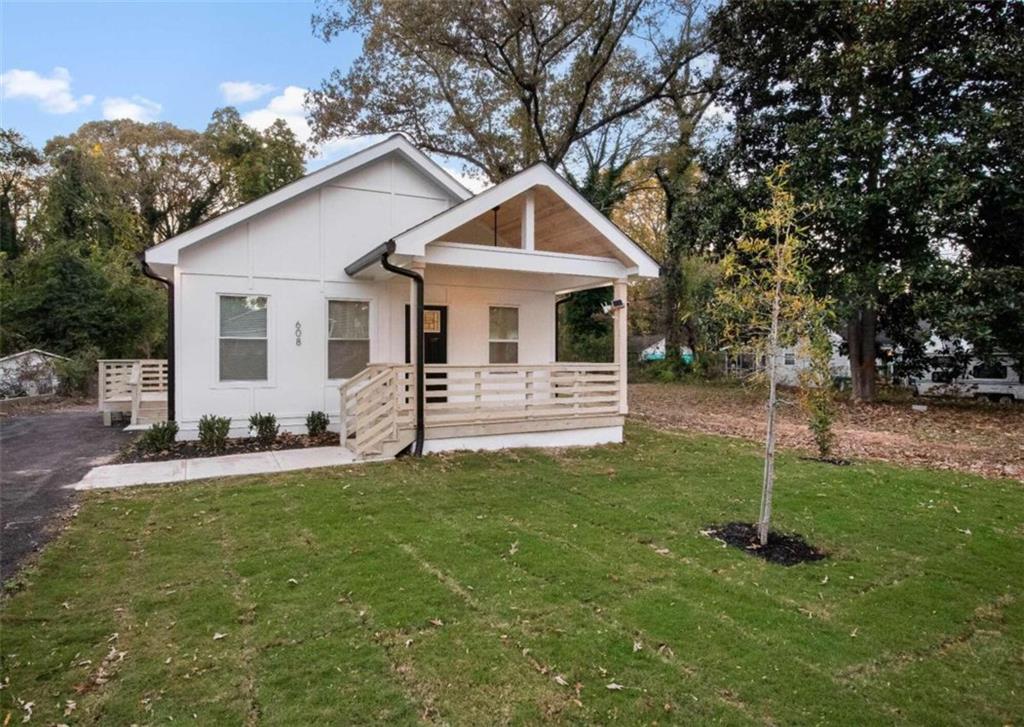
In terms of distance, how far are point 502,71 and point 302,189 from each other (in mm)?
12182

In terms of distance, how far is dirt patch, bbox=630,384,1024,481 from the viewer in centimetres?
916

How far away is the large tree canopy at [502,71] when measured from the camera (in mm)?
17516

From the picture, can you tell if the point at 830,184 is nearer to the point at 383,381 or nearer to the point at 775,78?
the point at 775,78

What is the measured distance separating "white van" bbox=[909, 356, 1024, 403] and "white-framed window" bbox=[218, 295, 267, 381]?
1880 cm

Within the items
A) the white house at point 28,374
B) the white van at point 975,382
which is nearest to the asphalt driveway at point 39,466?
the white house at point 28,374

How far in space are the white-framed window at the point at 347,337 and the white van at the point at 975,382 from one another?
1707cm

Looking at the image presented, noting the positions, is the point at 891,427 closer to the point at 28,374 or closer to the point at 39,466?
the point at 39,466

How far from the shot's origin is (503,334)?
11.6 metres

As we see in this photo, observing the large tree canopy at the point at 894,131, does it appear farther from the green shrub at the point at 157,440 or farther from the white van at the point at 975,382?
the green shrub at the point at 157,440

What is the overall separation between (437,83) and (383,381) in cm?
1659

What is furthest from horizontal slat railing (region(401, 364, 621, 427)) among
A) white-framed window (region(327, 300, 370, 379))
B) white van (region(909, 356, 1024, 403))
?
white van (region(909, 356, 1024, 403))

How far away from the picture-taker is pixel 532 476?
736 centimetres

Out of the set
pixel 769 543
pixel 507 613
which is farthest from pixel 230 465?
pixel 769 543

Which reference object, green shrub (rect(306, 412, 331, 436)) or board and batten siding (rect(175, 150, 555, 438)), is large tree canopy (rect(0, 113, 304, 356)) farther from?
green shrub (rect(306, 412, 331, 436))
